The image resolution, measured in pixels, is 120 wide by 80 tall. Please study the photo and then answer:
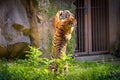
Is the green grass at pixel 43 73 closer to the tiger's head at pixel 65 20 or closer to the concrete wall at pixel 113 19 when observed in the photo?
the tiger's head at pixel 65 20

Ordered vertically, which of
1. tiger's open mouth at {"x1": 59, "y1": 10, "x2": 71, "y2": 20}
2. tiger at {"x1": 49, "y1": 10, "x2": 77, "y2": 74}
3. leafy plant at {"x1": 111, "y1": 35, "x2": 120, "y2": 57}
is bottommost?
leafy plant at {"x1": 111, "y1": 35, "x2": 120, "y2": 57}

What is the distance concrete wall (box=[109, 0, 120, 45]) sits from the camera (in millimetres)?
13242

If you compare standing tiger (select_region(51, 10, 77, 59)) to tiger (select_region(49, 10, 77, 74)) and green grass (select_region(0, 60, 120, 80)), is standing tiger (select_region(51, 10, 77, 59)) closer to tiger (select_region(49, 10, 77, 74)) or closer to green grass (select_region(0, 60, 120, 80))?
tiger (select_region(49, 10, 77, 74))

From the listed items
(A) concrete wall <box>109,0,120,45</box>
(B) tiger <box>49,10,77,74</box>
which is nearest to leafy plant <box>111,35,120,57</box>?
(A) concrete wall <box>109,0,120,45</box>

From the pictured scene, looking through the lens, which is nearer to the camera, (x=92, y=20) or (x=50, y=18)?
(x=50, y=18)

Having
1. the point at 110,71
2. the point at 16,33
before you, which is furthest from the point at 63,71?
the point at 16,33

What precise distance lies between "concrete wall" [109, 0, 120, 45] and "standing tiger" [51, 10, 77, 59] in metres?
4.64

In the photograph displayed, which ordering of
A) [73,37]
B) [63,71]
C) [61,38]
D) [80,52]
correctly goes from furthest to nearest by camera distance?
[80,52]
[73,37]
[61,38]
[63,71]

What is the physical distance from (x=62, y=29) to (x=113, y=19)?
16.8 ft

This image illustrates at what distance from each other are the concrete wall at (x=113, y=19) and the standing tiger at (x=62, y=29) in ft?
15.2

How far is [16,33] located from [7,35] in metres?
0.24

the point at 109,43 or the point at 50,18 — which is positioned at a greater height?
the point at 50,18

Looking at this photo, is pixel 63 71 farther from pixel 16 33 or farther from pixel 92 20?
pixel 92 20

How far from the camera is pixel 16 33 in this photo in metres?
11.0
